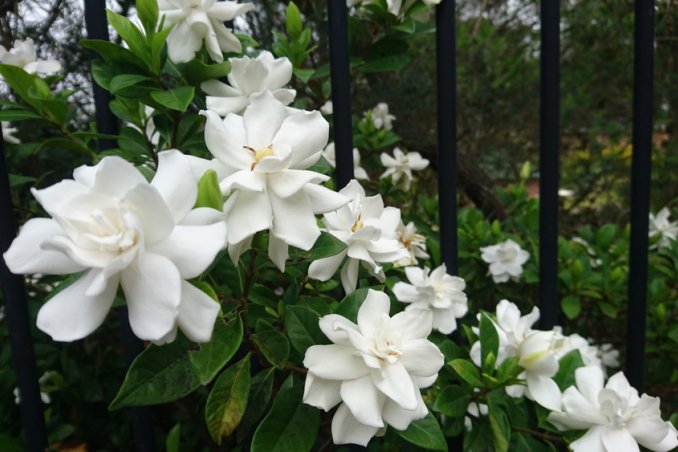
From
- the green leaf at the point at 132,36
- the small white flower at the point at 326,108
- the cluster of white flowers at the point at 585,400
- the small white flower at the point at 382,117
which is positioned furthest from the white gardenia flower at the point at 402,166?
the green leaf at the point at 132,36

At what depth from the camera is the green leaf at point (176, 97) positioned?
0.83 meters

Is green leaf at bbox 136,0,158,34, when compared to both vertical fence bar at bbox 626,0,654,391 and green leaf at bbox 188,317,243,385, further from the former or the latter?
vertical fence bar at bbox 626,0,654,391

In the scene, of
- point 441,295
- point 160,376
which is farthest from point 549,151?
point 160,376

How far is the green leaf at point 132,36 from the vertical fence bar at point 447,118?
489 millimetres

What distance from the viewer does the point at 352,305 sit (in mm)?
787

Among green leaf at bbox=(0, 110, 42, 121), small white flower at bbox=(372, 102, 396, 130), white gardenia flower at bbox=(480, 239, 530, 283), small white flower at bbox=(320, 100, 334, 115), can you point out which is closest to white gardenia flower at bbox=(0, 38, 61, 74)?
green leaf at bbox=(0, 110, 42, 121)

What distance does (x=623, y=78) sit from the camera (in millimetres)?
3105

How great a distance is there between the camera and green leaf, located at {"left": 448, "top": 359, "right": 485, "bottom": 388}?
948 millimetres

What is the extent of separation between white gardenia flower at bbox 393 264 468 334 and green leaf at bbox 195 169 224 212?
62 cm

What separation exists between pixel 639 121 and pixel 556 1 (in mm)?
271

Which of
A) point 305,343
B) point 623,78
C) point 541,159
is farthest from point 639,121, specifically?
point 623,78

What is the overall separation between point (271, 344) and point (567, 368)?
57 cm

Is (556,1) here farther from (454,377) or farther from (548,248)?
(454,377)

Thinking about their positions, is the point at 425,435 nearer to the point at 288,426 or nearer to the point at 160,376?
the point at 288,426
